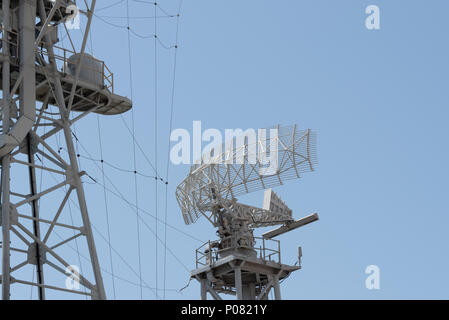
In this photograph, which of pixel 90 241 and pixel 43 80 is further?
pixel 43 80

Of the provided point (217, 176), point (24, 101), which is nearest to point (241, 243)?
point (217, 176)

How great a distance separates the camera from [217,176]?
52438 mm

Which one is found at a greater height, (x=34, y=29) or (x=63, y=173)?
(x=34, y=29)

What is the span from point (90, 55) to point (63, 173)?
6751 millimetres

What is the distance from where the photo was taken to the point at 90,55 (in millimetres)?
41812
